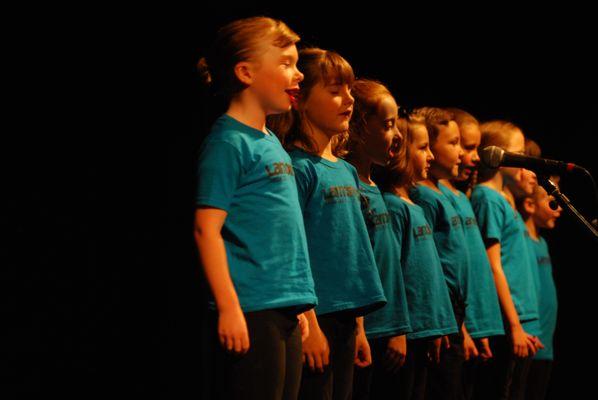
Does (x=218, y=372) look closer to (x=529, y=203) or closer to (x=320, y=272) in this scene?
(x=320, y=272)

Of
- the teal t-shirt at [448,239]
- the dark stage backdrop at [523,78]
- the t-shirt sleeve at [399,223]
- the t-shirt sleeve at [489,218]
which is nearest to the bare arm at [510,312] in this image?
the t-shirt sleeve at [489,218]

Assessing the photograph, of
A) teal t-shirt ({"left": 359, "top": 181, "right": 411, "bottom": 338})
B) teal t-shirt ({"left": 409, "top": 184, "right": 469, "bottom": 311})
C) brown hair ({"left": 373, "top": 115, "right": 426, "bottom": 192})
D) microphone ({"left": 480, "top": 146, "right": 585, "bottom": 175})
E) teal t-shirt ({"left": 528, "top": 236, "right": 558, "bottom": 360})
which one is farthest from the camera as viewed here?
teal t-shirt ({"left": 528, "top": 236, "right": 558, "bottom": 360})

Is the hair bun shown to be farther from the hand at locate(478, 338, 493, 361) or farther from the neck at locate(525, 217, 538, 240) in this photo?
the neck at locate(525, 217, 538, 240)

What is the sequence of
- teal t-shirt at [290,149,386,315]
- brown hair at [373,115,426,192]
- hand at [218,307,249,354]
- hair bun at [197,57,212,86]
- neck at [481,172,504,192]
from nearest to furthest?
hand at [218,307,249,354]
hair bun at [197,57,212,86]
teal t-shirt at [290,149,386,315]
brown hair at [373,115,426,192]
neck at [481,172,504,192]

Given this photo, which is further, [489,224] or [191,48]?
[489,224]

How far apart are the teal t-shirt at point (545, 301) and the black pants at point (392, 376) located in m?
1.00

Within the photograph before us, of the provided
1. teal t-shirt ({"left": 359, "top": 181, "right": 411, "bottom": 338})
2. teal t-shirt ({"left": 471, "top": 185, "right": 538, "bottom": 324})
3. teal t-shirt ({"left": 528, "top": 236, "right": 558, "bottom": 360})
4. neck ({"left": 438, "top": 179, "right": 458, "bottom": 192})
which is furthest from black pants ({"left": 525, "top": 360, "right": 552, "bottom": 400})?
teal t-shirt ({"left": 359, "top": 181, "right": 411, "bottom": 338})

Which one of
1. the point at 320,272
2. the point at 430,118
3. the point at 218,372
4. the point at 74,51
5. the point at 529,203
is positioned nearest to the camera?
the point at 218,372

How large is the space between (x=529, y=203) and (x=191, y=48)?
5.39 feet

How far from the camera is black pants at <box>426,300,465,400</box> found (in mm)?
2723

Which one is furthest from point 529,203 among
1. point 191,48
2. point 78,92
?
point 78,92

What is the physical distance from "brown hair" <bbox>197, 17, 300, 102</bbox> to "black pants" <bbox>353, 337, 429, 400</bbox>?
0.93 metres

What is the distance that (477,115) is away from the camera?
403 cm

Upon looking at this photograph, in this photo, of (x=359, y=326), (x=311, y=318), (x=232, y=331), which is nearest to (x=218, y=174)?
(x=232, y=331)
